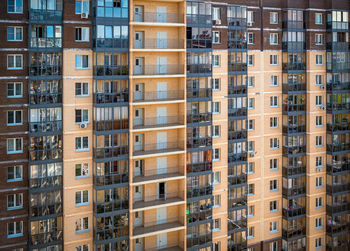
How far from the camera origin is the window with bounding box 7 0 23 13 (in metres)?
24.0

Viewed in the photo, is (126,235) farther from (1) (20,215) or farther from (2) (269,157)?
(2) (269,157)

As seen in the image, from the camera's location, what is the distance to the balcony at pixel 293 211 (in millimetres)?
31938

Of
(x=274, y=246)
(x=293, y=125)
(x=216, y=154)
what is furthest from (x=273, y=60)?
(x=274, y=246)

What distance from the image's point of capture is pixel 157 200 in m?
28.0

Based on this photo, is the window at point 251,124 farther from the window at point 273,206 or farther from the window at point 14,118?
the window at point 14,118

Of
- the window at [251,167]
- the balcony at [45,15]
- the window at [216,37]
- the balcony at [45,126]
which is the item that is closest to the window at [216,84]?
the window at [216,37]

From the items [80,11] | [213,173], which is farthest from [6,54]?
[213,173]

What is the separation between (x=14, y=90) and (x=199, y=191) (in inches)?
566

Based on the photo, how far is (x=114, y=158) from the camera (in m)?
26.0

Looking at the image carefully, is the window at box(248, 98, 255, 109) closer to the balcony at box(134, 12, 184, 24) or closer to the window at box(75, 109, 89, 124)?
the balcony at box(134, 12, 184, 24)

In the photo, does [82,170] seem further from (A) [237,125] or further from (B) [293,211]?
(B) [293,211]

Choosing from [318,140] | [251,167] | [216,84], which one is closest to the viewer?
[216,84]

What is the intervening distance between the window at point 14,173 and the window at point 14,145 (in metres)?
1.01

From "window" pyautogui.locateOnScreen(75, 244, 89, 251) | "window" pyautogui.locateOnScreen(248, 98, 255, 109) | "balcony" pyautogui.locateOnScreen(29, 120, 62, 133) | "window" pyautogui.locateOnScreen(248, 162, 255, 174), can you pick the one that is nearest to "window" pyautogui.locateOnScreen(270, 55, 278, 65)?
"window" pyautogui.locateOnScreen(248, 98, 255, 109)
